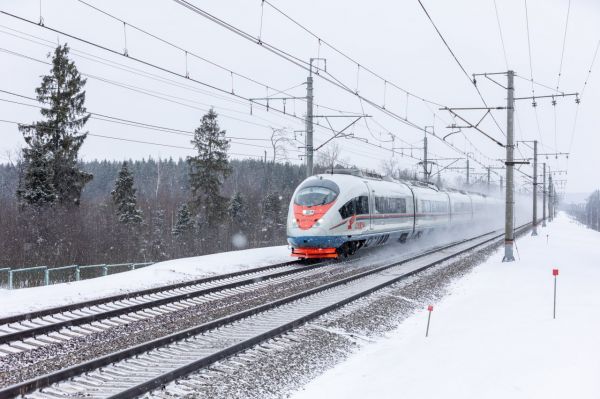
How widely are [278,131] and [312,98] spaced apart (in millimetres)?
32167

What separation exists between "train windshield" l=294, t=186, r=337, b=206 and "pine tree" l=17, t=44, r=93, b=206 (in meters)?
21.6

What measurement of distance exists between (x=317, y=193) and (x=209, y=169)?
109 feet

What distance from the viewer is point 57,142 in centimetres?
3672

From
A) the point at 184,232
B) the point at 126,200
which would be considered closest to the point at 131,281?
the point at 126,200

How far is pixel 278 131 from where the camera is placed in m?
55.5

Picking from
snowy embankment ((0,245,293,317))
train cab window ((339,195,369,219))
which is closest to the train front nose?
train cab window ((339,195,369,219))

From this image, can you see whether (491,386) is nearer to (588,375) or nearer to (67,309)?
(588,375)

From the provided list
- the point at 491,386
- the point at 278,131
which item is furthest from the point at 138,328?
the point at 278,131

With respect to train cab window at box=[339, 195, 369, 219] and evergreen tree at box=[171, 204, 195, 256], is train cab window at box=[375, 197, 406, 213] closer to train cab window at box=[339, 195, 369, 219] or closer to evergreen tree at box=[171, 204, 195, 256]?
train cab window at box=[339, 195, 369, 219]

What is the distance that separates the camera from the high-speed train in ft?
66.3

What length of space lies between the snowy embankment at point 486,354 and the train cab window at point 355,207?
6.47 meters

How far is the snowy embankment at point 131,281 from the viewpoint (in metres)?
11.6

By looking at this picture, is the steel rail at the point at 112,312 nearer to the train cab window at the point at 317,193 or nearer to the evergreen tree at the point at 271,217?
the train cab window at the point at 317,193

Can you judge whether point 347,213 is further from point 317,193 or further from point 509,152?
point 509,152
